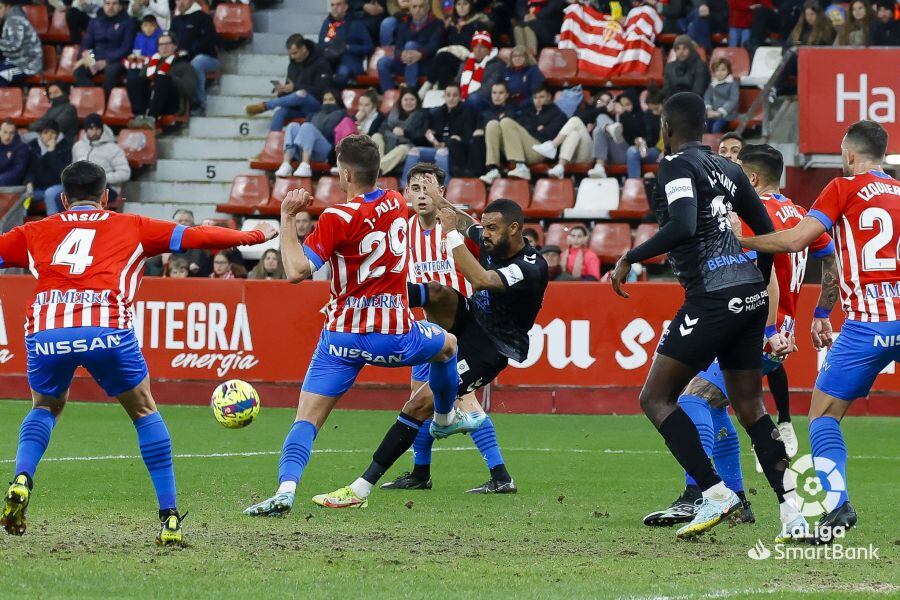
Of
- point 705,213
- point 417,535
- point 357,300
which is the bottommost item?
point 417,535

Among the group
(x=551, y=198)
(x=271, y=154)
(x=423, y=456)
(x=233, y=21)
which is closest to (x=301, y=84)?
(x=271, y=154)

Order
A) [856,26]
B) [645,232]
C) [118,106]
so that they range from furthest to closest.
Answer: [118,106], [856,26], [645,232]

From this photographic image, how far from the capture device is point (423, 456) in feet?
34.8

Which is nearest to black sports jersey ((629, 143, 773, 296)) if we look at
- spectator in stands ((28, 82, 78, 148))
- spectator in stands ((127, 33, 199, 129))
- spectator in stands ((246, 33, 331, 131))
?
spectator in stands ((246, 33, 331, 131))

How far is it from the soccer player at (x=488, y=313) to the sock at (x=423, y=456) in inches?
15.1

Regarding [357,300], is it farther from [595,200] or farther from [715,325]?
[595,200]

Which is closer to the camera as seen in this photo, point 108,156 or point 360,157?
point 360,157

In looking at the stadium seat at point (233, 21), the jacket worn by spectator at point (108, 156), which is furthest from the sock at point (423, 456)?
the stadium seat at point (233, 21)

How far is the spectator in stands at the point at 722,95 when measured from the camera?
20875mm

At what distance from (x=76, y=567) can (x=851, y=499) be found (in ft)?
18.3

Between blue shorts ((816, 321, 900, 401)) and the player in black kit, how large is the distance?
458 mm

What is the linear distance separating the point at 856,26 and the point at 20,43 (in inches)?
568

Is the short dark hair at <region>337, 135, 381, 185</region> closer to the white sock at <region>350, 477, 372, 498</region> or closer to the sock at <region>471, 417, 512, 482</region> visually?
the white sock at <region>350, 477, 372, 498</region>

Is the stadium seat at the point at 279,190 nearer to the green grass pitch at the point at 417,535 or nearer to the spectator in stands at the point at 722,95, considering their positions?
the spectator in stands at the point at 722,95
